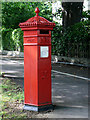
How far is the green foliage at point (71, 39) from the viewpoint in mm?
13336

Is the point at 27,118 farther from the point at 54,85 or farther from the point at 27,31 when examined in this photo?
the point at 54,85

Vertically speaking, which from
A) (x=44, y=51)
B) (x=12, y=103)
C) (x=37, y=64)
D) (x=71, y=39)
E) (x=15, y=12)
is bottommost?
(x=12, y=103)

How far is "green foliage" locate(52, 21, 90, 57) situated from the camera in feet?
43.8

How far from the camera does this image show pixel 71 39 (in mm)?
14352

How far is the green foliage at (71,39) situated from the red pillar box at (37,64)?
29.0ft

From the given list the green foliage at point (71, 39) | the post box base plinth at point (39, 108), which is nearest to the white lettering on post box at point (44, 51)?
the post box base plinth at point (39, 108)

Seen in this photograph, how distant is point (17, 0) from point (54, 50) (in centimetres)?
799

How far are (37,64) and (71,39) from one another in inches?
393

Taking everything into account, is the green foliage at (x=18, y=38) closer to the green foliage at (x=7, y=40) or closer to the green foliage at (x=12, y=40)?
the green foliage at (x=12, y=40)

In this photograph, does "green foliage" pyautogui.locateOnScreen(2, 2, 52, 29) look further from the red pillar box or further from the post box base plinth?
the post box base plinth

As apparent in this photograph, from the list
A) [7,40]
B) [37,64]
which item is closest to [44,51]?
[37,64]

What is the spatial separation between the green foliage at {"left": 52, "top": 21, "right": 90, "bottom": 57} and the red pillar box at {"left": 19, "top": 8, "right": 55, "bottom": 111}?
8831mm

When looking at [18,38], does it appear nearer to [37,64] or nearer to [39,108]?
[37,64]

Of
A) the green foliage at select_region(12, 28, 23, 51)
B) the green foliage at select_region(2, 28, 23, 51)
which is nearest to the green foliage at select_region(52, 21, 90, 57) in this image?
the green foliage at select_region(12, 28, 23, 51)
